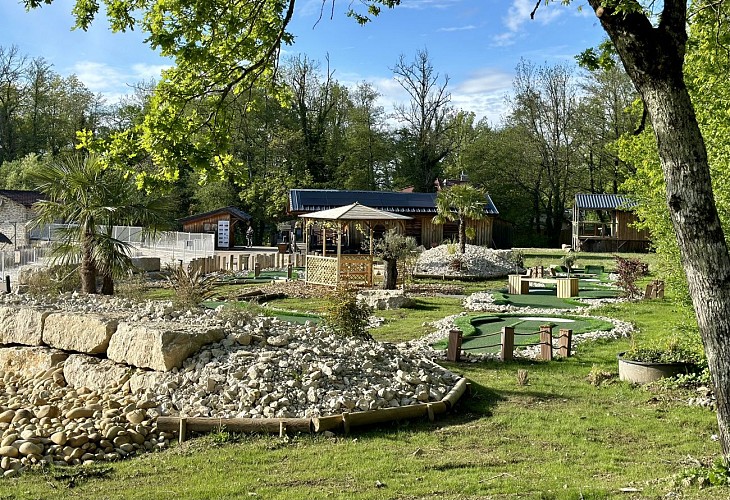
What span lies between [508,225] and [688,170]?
41.8 m

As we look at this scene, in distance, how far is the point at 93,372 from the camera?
8.66 metres

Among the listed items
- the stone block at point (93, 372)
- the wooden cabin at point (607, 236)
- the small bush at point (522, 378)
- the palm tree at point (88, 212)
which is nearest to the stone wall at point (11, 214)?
the palm tree at point (88, 212)

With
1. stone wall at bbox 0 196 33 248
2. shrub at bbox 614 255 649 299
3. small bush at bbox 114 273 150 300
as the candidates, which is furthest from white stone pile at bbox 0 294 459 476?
stone wall at bbox 0 196 33 248

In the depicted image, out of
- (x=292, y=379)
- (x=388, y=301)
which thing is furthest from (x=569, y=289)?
(x=292, y=379)

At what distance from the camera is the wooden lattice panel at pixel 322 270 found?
22.8 metres

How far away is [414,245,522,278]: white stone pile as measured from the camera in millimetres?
26406

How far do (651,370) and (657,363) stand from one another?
111 mm

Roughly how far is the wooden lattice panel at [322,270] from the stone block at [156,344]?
13.9 m

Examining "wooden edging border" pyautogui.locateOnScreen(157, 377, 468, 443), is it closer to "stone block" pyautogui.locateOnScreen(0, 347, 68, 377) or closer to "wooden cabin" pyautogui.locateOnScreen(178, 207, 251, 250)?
"stone block" pyautogui.locateOnScreen(0, 347, 68, 377)

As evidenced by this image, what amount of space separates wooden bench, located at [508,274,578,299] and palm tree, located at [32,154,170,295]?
36.2 feet

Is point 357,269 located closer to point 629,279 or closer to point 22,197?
point 629,279

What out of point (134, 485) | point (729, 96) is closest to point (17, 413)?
point (134, 485)

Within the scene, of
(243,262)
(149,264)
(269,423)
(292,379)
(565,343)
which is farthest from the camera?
(243,262)

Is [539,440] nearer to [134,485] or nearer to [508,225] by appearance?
[134,485]
